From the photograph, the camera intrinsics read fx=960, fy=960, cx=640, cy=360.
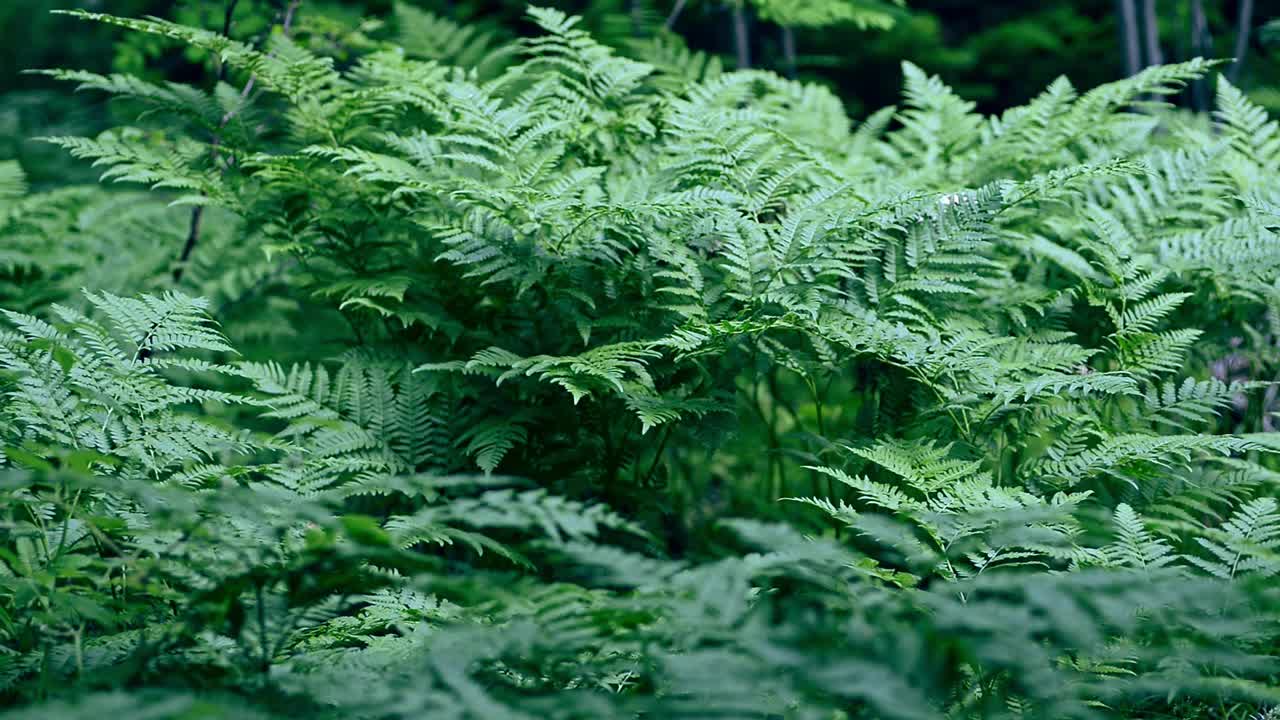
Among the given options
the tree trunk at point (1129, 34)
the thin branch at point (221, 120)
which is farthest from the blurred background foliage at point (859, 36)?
the thin branch at point (221, 120)

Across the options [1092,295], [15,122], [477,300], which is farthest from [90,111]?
[1092,295]

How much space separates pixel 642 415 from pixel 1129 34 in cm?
280

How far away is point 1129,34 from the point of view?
367cm

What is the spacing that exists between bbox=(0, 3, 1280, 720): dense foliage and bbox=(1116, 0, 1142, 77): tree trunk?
21.3 inches

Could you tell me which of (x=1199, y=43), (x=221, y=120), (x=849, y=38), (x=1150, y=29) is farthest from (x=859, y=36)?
(x=221, y=120)

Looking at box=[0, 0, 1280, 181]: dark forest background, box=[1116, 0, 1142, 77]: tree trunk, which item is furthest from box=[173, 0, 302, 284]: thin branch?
box=[1116, 0, 1142, 77]: tree trunk

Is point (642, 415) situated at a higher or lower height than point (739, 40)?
lower

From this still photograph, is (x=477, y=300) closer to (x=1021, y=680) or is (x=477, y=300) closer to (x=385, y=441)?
(x=385, y=441)

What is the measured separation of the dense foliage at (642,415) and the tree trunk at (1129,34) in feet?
1.78

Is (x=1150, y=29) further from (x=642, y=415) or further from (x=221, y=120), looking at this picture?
(x=221, y=120)

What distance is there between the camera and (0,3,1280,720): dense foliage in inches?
49.7

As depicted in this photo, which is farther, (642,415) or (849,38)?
(849,38)

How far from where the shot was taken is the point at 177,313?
2.11 meters

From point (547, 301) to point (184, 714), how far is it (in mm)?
1573
